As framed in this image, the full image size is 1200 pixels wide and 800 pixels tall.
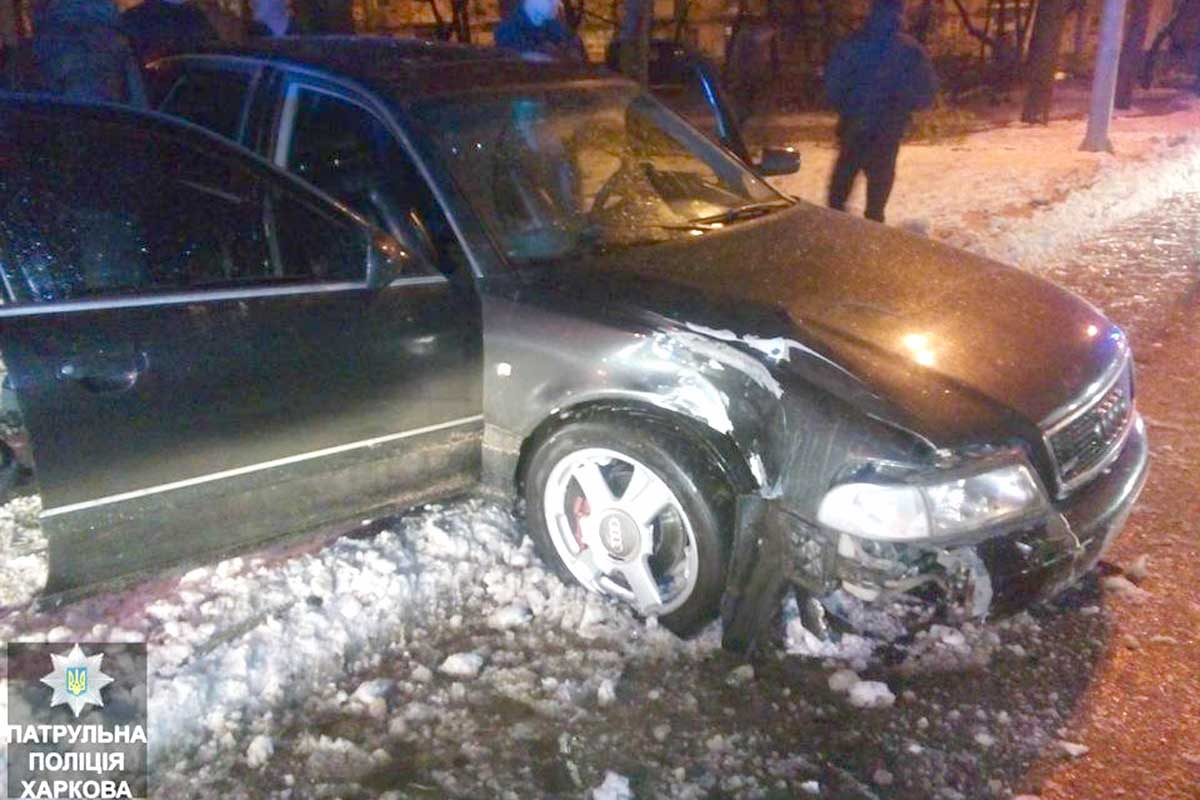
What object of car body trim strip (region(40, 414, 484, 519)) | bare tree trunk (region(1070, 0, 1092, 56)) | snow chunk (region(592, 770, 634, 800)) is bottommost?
snow chunk (region(592, 770, 634, 800))

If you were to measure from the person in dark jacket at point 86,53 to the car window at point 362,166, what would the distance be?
1.97 metres

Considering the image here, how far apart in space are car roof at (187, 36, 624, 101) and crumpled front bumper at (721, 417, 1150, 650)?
76.0 inches

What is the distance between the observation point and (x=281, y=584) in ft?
11.6

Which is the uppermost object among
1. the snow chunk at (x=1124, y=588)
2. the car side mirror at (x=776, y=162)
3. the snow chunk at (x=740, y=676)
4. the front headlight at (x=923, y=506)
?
the car side mirror at (x=776, y=162)

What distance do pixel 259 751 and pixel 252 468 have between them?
2.78ft

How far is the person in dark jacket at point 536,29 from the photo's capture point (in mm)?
6973

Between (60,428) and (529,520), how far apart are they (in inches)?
55.9

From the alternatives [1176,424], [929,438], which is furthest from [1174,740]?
[1176,424]

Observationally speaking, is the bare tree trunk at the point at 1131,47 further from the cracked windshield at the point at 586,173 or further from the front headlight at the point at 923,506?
the front headlight at the point at 923,506

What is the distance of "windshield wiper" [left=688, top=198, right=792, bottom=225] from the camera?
400cm

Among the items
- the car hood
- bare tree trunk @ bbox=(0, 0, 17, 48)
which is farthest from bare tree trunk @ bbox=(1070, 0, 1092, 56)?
the car hood

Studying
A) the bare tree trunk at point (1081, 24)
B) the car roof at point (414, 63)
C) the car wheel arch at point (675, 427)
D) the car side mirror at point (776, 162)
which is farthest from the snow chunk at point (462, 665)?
the bare tree trunk at point (1081, 24)

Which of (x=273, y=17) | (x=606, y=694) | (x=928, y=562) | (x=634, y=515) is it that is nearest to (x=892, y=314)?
(x=928, y=562)

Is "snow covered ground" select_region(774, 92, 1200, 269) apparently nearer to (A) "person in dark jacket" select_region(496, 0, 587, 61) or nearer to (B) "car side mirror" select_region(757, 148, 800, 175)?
(A) "person in dark jacket" select_region(496, 0, 587, 61)
